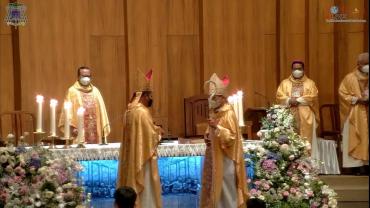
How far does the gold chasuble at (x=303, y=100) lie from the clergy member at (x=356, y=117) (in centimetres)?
60

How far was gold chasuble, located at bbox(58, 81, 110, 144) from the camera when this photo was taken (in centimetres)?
1093

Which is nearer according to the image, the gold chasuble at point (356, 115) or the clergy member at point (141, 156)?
the clergy member at point (141, 156)

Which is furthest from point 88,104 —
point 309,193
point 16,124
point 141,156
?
point 309,193

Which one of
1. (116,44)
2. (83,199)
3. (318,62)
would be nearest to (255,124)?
(318,62)

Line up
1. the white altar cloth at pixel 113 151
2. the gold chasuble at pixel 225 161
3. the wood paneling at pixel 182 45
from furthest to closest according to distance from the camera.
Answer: the wood paneling at pixel 182 45
the white altar cloth at pixel 113 151
the gold chasuble at pixel 225 161

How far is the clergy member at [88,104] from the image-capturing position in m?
10.9

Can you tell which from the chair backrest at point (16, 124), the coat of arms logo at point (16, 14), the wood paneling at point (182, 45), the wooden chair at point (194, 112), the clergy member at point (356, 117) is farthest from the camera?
the wood paneling at point (182, 45)

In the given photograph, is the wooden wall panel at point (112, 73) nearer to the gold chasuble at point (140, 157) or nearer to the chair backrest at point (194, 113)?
the chair backrest at point (194, 113)

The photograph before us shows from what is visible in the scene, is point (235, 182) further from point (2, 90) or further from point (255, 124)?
point (2, 90)

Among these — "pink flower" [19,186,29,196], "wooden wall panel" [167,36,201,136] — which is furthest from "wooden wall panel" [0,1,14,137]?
"pink flower" [19,186,29,196]

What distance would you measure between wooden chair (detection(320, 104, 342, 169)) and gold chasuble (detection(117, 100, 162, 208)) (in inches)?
173

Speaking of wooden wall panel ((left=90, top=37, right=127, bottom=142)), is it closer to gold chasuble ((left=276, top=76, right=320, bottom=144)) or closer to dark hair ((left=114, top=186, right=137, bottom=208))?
gold chasuble ((left=276, top=76, right=320, bottom=144))

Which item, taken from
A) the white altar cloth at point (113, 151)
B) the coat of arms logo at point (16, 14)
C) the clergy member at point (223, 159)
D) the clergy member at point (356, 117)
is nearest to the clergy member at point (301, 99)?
the clergy member at point (356, 117)

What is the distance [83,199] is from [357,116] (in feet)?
18.2
